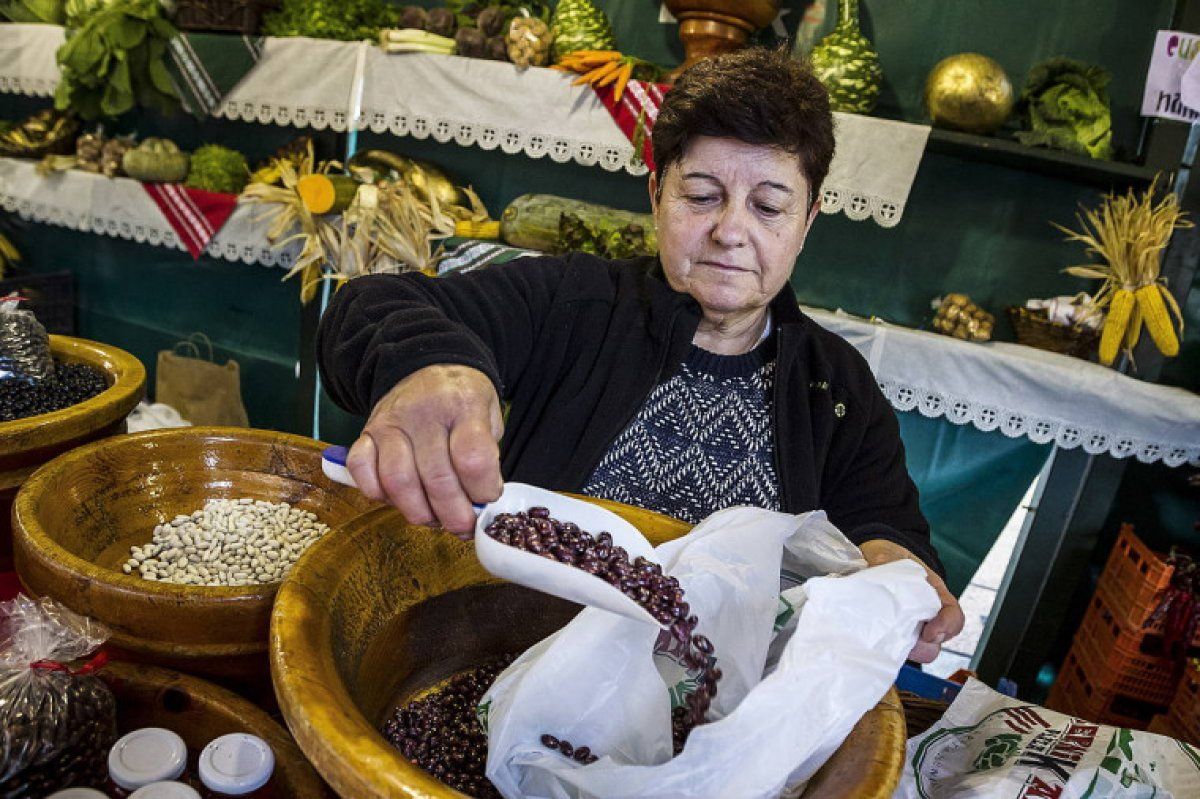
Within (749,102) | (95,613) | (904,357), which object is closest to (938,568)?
(749,102)

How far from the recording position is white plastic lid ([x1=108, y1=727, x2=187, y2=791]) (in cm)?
62

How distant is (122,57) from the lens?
2.87 m

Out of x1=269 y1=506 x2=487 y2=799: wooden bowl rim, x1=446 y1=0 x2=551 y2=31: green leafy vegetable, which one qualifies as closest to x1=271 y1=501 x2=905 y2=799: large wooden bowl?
x1=269 y1=506 x2=487 y2=799: wooden bowl rim

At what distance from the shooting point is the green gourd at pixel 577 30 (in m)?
2.40

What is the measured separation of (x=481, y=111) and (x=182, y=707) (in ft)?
7.24

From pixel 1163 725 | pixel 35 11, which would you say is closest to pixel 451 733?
pixel 1163 725

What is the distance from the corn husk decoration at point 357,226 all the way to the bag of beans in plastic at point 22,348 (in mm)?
1257

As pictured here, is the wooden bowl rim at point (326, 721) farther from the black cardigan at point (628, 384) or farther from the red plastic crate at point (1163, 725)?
the red plastic crate at point (1163, 725)

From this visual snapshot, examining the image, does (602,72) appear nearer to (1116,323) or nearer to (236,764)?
(1116,323)

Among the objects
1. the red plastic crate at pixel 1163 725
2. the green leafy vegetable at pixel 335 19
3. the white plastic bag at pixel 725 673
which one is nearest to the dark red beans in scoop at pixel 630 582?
the white plastic bag at pixel 725 673

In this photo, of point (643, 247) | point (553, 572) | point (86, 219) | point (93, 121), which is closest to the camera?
point (553, 572)

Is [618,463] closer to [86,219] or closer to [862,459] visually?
[862,459]

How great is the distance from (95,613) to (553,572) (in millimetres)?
473

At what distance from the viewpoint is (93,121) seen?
3.86m
